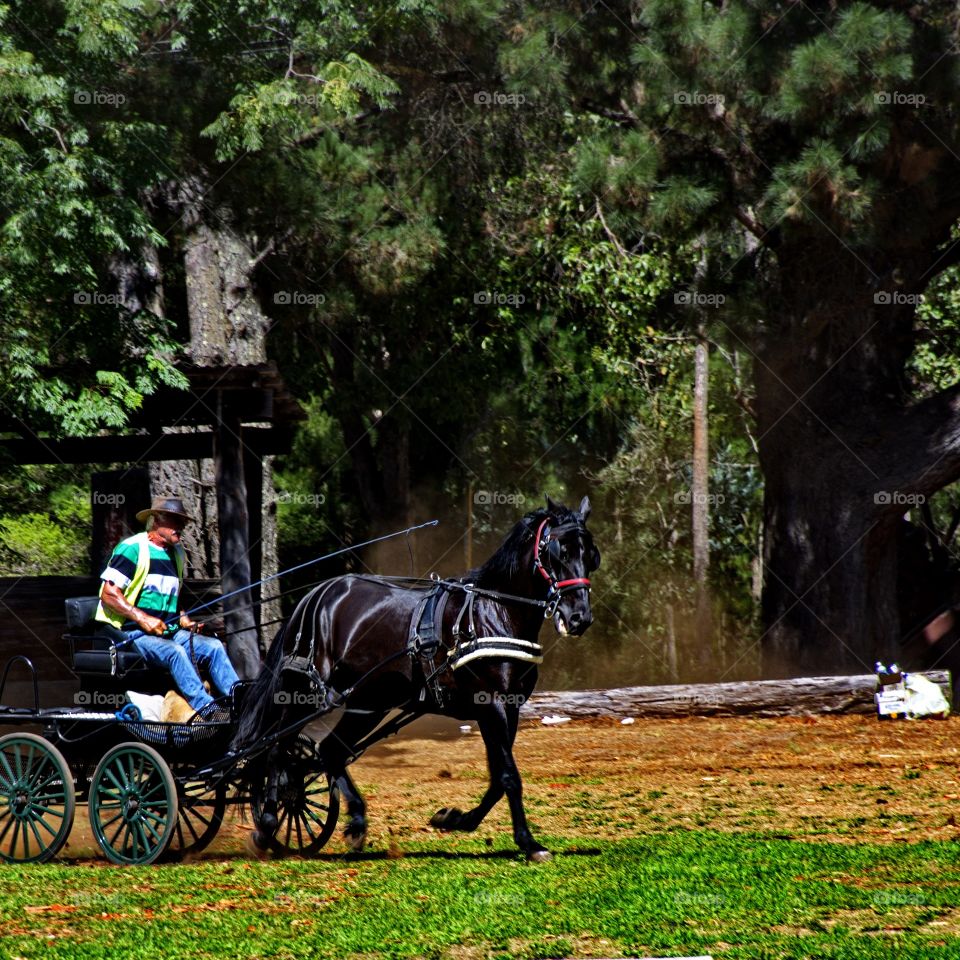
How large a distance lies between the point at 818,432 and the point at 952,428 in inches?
76.6

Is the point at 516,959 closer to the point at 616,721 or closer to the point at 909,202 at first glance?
the point at 616,721

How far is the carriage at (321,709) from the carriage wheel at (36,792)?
13mm

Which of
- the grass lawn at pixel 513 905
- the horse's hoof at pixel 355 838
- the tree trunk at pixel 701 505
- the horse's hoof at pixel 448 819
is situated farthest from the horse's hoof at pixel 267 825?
the tree trunk at pixel 701 505

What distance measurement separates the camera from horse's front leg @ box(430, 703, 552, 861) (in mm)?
8969

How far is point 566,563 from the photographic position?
8945 millimetres

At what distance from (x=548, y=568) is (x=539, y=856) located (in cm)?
185

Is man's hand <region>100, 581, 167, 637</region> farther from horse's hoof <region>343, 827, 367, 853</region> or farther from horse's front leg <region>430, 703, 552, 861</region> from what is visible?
horse's front leg <region>430, 703, 552, 861</region>

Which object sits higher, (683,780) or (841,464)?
(841,464)

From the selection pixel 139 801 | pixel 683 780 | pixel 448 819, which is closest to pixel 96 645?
pixel 139 801

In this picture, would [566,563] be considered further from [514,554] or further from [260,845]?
[260,845]

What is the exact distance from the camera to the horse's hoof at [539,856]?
29.3 ft

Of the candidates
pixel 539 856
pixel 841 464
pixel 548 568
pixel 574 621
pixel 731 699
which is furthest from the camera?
pixel 841 464

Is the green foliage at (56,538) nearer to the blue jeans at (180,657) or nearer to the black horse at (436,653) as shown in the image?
the blue jeans at (180,657)

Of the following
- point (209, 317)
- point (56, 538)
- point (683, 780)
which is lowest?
point (683, 780)
